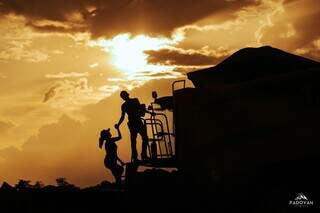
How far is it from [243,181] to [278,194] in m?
0.77

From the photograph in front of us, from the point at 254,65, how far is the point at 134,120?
435 centimetres

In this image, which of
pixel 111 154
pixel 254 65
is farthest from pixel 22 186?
pixel 254 65

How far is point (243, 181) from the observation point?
34.5ft

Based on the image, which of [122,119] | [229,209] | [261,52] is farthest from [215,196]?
[122,119]

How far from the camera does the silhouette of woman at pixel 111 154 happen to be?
17.5 meters

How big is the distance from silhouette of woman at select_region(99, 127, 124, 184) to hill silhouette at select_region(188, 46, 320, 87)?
5.15m

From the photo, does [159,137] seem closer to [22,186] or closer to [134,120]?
[134,120]

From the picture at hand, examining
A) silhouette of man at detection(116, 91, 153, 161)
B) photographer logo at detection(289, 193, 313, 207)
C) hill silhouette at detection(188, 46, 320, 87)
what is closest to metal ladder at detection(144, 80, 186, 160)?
silhouette of man at detection(116, 91, 153, 161)

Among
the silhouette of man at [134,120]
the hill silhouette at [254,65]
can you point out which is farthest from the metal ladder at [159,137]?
the hill silhouette at [254,65]

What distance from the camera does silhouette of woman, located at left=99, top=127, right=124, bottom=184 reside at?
17453 mm

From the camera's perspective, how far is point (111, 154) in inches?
696

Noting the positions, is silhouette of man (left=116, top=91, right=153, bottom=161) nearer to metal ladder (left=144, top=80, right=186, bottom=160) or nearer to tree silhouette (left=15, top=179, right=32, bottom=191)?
metal ladder (left=144, top=80, right=186, bottom=160)

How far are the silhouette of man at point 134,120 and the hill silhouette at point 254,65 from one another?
9.23 ft

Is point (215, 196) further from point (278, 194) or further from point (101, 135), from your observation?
point (101, 135)
